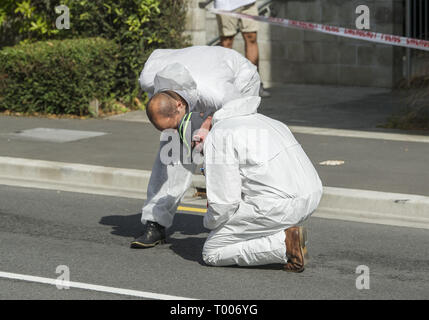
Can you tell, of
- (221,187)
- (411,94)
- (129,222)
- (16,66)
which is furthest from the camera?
(16,66)

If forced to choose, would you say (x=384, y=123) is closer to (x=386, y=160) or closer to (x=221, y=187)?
(x=386, y=160)

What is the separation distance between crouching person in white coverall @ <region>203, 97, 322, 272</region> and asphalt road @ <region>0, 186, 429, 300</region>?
0.66ft

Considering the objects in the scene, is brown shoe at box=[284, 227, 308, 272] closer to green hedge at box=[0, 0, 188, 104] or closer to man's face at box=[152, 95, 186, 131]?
man's face at box=[152, 95, 186, 131]

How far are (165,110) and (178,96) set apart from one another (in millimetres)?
204

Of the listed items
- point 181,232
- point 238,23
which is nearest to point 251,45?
point 238,23

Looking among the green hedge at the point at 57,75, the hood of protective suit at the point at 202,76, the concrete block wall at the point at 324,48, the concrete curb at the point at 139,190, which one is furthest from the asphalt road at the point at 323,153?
the concrete block wall at the point at 324,48

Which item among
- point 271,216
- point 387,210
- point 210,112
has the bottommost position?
point 387,210

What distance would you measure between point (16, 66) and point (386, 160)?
592cm

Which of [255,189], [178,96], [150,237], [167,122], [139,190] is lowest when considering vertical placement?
[139,190]

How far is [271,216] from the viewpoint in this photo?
6059 millimetres

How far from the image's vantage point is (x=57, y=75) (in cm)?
1284

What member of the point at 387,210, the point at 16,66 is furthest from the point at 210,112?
the point at 16,66

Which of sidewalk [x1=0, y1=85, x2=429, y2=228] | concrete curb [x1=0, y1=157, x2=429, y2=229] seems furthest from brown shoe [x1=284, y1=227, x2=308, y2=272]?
sidewalk [x1=0, y1=85, x2=429, y2=228]

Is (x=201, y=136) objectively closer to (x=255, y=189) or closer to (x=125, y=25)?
(x=255, y=189)
